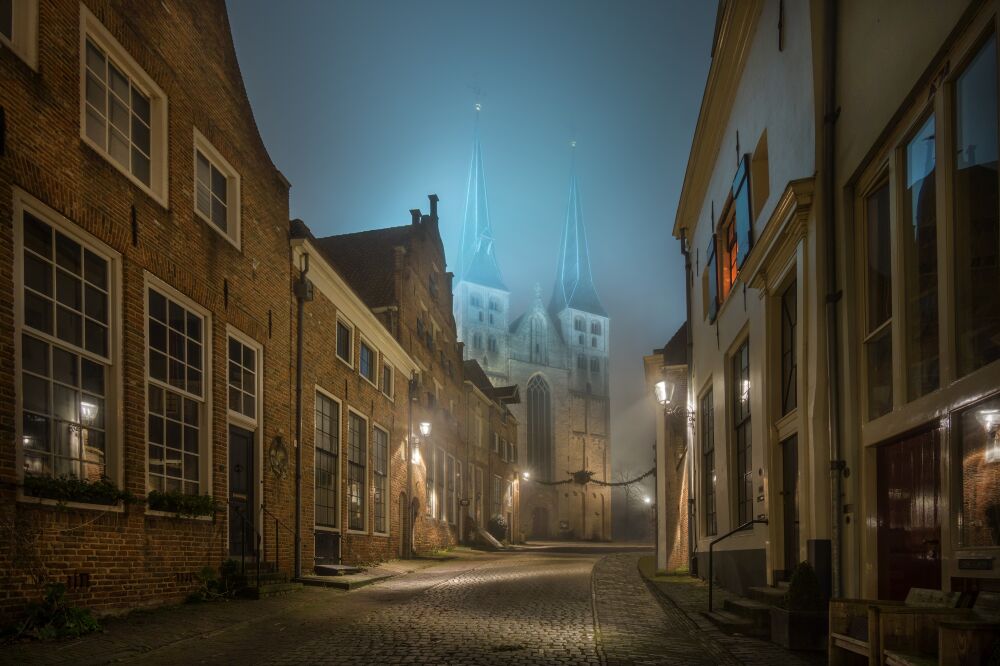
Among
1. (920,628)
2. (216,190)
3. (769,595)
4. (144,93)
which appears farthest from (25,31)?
(769,595)

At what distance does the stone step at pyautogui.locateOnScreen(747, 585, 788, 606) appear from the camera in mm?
7908

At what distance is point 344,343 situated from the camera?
18.9 metres

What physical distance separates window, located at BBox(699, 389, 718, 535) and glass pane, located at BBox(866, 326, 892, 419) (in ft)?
26.4

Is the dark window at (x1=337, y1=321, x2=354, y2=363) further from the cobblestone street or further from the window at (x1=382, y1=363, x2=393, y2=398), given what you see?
the cobblestone street

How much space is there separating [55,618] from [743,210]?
9.42 metres

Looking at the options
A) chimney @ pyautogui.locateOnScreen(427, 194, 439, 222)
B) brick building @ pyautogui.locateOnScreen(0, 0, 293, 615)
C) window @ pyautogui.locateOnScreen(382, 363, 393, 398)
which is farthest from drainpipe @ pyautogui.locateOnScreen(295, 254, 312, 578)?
chimney @ pyautogui.locateOnScreen(427, 194, 439, 222)

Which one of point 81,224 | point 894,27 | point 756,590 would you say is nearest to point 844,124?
point 894,27

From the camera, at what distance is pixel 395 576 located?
667 inches

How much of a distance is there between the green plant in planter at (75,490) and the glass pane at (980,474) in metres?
7.12

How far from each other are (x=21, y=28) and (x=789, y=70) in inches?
293

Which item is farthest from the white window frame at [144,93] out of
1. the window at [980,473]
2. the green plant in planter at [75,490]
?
the window at [980,473]

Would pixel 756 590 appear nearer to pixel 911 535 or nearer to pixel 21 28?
pixel 911 535

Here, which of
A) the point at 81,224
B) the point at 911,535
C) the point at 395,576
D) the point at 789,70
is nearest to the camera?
the point at 911,535

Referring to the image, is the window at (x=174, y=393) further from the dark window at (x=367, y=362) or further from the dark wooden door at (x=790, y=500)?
the dark window at (x=367, y=362)
